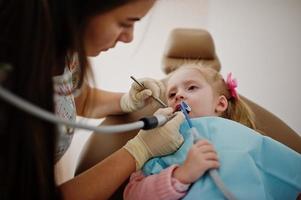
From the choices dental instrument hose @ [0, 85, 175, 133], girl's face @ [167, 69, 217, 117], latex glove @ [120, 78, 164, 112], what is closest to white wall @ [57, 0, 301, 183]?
latex glove @ [120, 78, 164, 112]

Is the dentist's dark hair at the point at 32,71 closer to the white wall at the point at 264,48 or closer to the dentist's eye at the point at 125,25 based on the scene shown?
the dentist's eye at the point at 125,25

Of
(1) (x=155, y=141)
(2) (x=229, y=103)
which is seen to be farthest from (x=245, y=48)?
(1) (x=155, y=141)

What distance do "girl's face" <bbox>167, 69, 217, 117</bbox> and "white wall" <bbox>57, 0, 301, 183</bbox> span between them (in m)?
0.68

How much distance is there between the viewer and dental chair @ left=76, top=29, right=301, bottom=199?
146 cm

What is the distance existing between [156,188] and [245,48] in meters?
1.61

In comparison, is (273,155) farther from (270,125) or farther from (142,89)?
(142,89)

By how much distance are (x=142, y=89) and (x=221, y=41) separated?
122 cm

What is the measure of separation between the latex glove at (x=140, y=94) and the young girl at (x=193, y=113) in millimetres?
45

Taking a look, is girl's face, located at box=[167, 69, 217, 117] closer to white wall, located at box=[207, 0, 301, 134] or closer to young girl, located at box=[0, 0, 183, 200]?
young girl, located at box=[0, 0, 183, 200]

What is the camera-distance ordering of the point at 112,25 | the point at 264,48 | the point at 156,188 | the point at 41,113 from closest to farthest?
the point at 41,113
the point at 112,25
the point at 156,188
the point at 264,48

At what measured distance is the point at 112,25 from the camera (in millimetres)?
801

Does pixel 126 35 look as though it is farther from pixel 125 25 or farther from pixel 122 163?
pixel 122 163

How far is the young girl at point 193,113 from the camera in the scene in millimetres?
1010

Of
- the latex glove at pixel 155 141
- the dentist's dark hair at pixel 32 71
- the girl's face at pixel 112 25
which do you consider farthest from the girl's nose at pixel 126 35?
the latex glove at pixel 155 141
